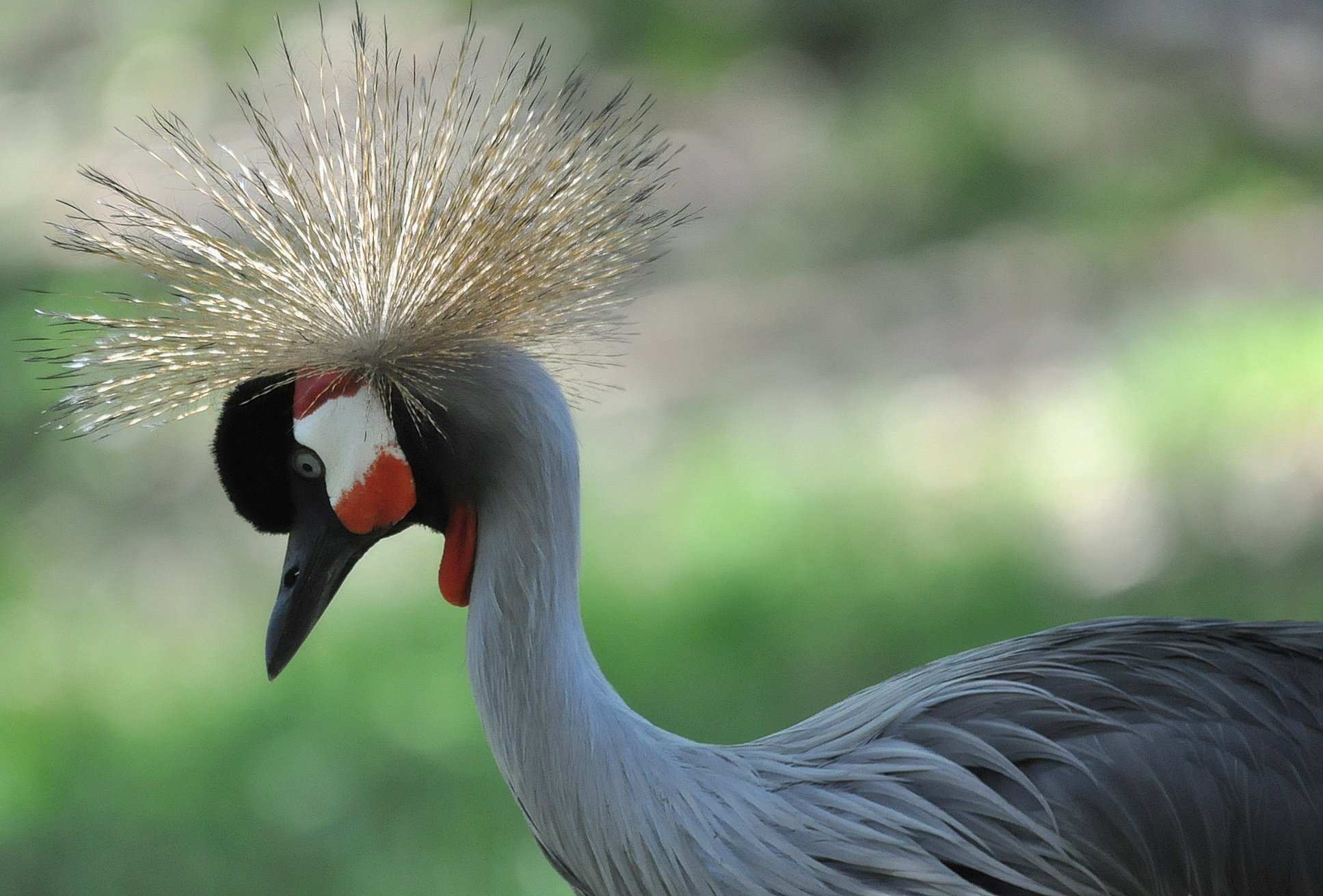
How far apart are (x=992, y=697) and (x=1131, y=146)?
332 centimetres

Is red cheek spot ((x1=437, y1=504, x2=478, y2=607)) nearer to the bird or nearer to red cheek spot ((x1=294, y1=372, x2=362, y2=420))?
the bird

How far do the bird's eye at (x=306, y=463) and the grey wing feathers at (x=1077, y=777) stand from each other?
41 centimetres

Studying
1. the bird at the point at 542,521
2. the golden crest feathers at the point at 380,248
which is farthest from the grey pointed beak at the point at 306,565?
the golden crest feathers at the point at 380,248

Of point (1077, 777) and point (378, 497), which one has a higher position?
point (378, 497)

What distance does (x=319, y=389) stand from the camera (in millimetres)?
1073

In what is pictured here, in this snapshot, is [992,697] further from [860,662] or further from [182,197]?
[182,197]

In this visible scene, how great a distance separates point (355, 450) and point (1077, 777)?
0.62m

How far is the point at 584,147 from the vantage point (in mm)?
1147

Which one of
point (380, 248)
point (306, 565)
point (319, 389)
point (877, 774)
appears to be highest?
point (380, 248)

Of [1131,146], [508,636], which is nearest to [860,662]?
[508,636]

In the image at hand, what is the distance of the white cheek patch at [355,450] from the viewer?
1.07 meters

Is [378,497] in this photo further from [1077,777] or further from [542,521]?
[1077,777]

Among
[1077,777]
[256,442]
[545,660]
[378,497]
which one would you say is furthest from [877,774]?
[256,442]

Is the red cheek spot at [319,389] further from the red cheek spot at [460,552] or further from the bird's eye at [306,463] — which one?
the red cheek spot at [460,552]
